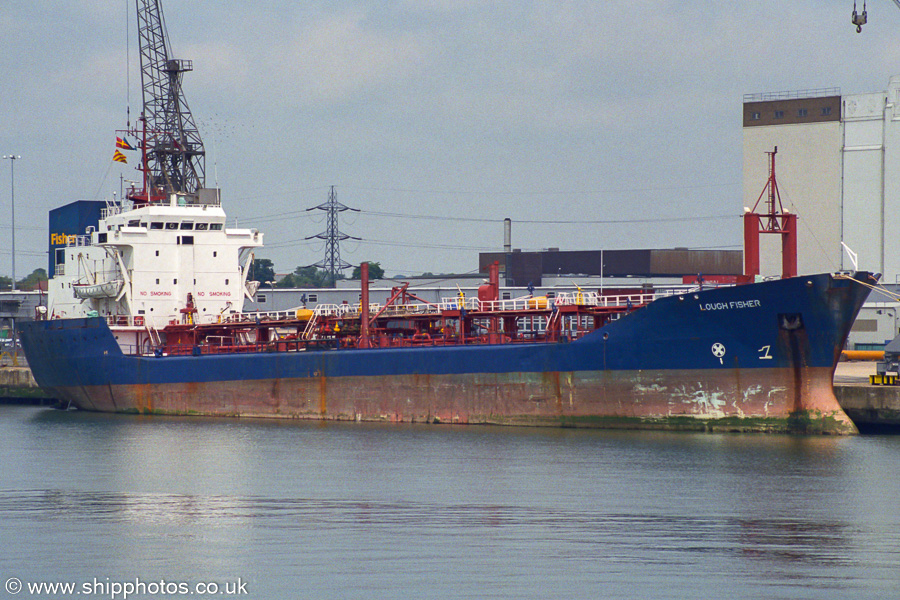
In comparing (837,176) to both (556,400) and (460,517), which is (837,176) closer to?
(556,400)

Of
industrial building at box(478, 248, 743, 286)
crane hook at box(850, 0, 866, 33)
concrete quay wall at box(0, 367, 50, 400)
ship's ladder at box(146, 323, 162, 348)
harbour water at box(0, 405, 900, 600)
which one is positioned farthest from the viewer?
industrial building at box(478, 248, 743, 286)

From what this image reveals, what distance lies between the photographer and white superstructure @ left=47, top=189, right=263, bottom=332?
134 ft

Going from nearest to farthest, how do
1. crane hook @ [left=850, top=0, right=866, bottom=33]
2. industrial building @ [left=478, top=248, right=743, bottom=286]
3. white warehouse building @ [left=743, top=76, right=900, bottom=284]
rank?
crane hook @ [left=850, top=0, right=866, bottom=33] → white warehouse building @ [left=743, top=76, right=900, bottom=284] → industrial building @ [left=478, top=248, right=743, bottom=286]

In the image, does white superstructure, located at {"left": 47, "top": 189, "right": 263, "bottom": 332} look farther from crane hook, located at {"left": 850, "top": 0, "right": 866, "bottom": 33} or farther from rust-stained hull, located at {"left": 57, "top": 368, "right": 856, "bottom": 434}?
crane hook, located at {"left": 850, "top": 0, "right": 866, "bottom": 33}

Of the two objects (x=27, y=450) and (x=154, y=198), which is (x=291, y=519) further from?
(x=154, y=198)

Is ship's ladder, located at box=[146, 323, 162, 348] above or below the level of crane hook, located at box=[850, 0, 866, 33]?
below

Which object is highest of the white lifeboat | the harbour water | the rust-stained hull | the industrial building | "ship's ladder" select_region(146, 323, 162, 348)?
the industrial building

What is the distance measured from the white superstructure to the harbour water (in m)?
11.4

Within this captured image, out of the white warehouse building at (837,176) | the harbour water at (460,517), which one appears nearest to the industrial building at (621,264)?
the white warehouse building at (837,176)

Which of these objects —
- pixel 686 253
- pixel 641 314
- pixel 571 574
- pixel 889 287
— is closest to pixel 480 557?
pixel 571 574

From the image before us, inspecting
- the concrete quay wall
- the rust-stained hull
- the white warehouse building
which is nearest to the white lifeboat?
the rust-stained hull

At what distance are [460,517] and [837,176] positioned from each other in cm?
5573

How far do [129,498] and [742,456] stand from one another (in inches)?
570

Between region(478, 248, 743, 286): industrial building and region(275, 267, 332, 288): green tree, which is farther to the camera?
region(275, 267, 332, 288): green tree
